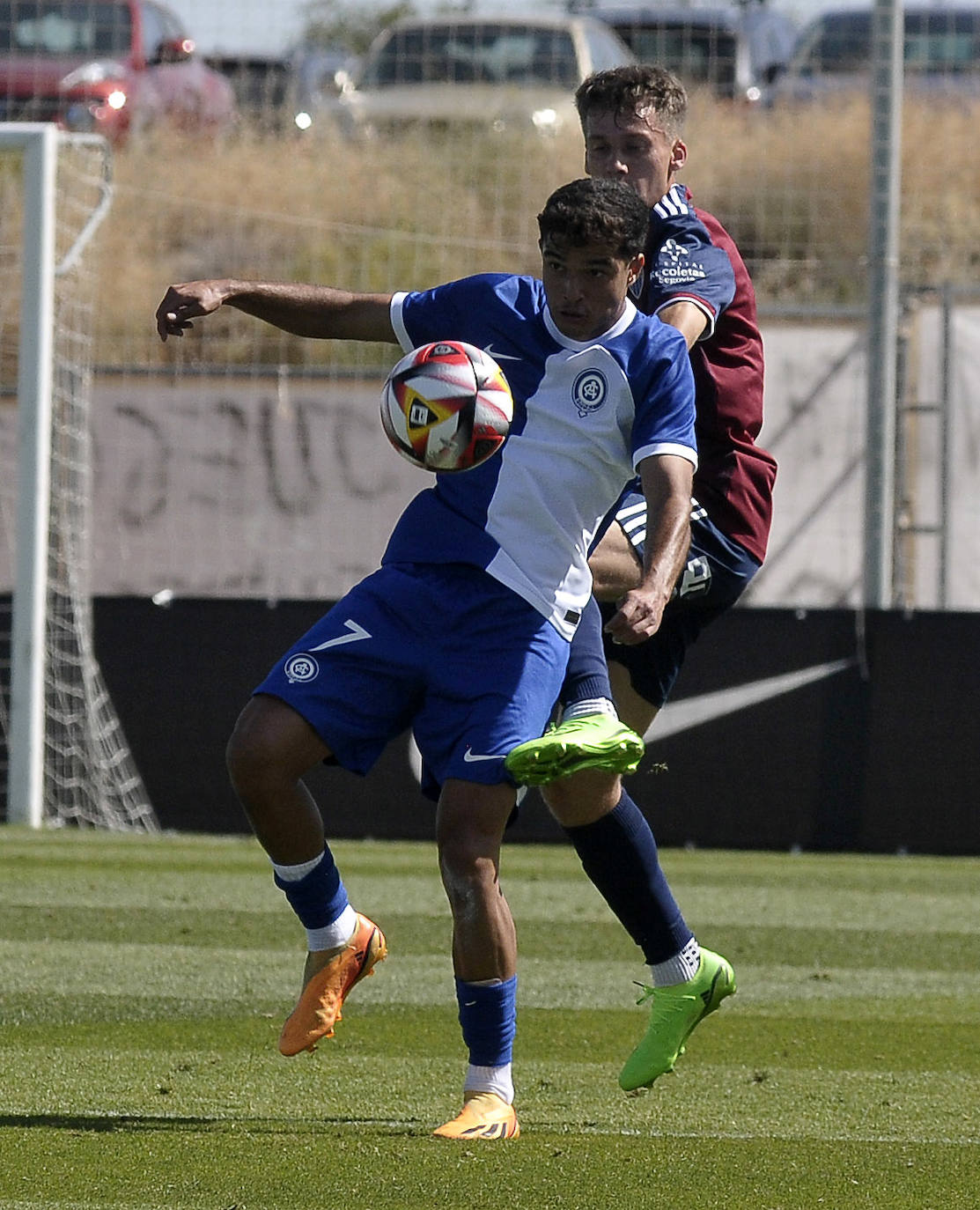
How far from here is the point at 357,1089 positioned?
15.9 feet

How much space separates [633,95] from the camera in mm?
5117

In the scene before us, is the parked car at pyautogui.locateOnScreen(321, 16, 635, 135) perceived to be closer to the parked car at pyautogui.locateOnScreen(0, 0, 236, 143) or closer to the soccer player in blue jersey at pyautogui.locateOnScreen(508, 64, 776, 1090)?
the parked car at pyautogui.locateOnScreen(0, 0, 236, 143)

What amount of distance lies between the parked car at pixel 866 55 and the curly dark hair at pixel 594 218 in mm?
11552

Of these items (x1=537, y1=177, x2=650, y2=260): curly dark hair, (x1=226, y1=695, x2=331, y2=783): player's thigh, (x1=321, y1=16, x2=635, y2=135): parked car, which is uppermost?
(x1=321, y1=16, x2=635, y2=135): parked car

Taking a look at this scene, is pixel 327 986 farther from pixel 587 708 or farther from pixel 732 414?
pixel 732 414

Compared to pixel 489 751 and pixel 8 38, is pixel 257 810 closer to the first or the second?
pixel 489 751

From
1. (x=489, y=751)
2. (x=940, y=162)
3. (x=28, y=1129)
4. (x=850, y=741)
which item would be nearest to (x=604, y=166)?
(x=489, y=751)

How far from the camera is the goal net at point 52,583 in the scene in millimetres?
10547

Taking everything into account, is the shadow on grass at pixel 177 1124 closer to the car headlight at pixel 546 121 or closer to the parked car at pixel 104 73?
the car headlight at pixel 546 121

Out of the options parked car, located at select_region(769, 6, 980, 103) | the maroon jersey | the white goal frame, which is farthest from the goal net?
parked car, located at select_region(769, 6, 980, 103)

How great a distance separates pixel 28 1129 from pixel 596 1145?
1.17m

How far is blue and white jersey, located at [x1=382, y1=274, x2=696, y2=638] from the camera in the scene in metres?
4.46

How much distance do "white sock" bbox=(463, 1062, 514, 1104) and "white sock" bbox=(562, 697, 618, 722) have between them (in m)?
0.77

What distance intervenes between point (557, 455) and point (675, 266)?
2.77ft
